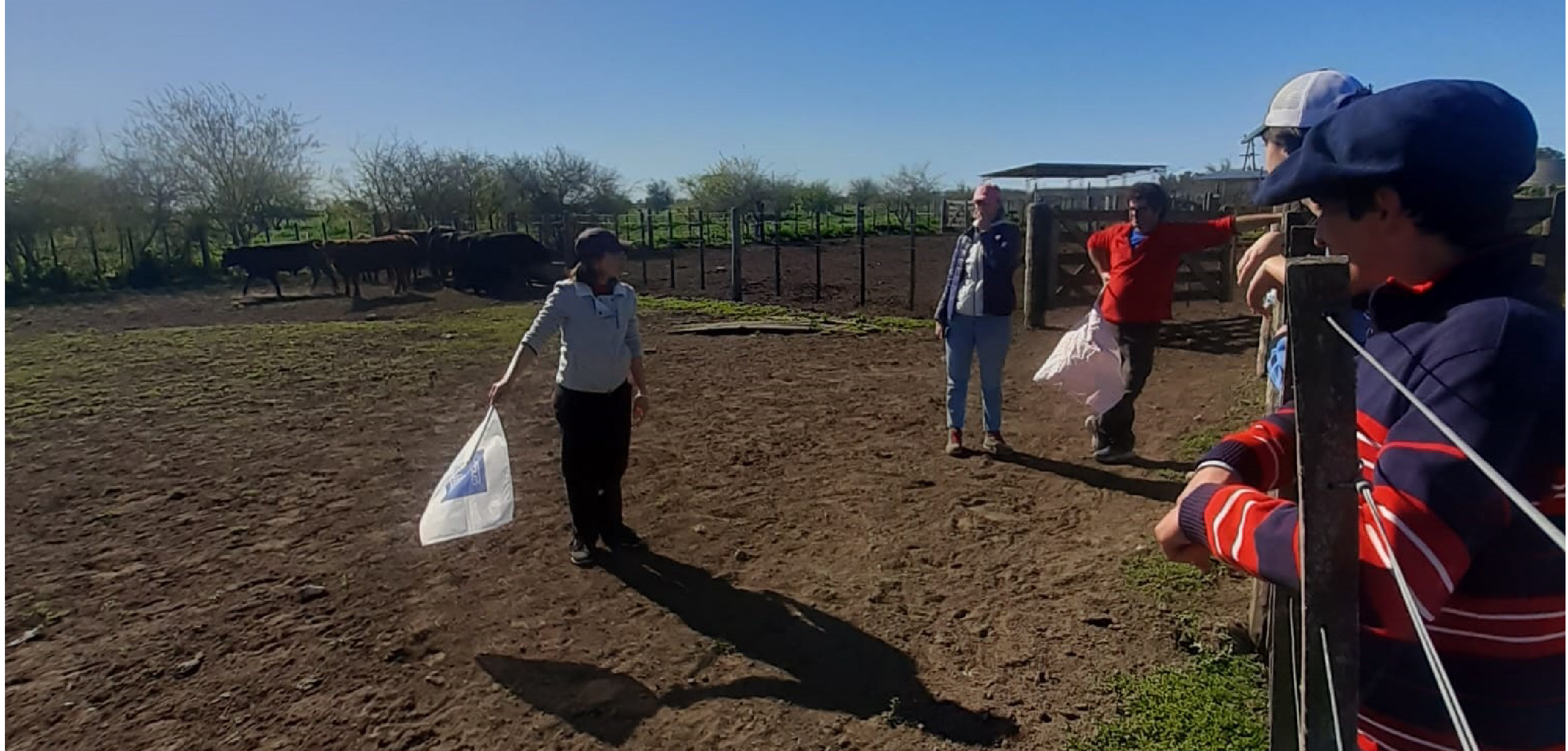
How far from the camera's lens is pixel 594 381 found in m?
4.16

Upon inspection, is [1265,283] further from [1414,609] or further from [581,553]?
[581,553]

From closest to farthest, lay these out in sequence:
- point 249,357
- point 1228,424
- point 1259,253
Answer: point 1259,253, point 1228,424, point 249,357

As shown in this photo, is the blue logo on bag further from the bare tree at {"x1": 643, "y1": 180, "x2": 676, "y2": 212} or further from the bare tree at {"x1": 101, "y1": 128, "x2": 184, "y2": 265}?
the bare tree at {"x1": 643, "y1": 180, "x2": 676, "y2": 212}

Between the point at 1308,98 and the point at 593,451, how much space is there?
10.0 ft

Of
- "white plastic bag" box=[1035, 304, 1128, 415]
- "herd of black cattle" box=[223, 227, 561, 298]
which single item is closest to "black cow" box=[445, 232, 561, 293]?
"herd of black cattle" box=[223, 227, 561, 298]

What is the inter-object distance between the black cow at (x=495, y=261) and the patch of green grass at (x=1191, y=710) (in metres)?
16.8

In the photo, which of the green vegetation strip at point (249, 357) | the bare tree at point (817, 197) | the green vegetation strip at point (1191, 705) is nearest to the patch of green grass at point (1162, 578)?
the green vegetation strip at point (1191, 705)

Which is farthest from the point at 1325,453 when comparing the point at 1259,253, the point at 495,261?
the point at 495,261

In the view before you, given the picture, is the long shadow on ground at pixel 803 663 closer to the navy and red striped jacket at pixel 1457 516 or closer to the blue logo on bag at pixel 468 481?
the blue logo on bag at pixel 468 481

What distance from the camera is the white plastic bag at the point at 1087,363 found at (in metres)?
4.84

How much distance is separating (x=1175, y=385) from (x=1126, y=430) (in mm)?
2306

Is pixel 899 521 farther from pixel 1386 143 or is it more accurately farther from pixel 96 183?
pixel 96 183

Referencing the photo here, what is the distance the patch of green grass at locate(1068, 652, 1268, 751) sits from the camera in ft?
8.93

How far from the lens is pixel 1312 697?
3.83 feet
